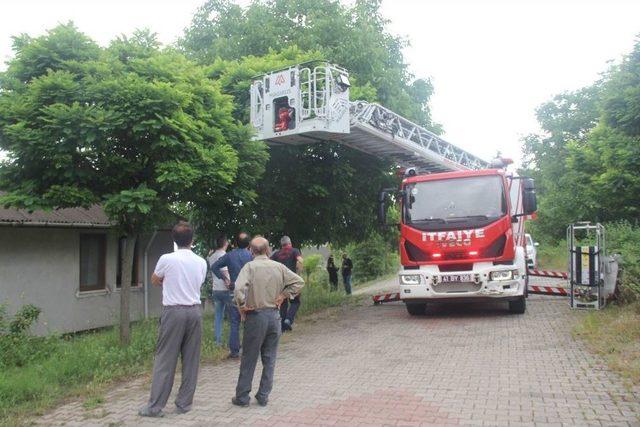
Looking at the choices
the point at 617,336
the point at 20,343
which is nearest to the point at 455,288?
the point at 617,336

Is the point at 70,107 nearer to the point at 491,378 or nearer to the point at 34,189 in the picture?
the point at 34,189

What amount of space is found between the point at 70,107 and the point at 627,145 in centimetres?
1228

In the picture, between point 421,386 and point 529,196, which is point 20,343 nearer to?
point 421,386

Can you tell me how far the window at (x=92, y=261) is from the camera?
13.5 m

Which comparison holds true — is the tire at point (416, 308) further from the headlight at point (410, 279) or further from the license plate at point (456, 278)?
the license plate at point (456, 278)

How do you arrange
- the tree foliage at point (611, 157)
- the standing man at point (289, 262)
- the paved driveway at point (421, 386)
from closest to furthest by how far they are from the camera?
the paved driveway at point (421, 386), the standing man at point (289, 262), the tree foliage at point (611, 157)

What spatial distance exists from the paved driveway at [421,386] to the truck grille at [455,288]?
0.98 metres

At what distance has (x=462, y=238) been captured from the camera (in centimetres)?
1105

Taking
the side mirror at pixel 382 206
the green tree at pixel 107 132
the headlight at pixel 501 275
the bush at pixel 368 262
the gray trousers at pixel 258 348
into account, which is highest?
the green tree at pixel 107 132

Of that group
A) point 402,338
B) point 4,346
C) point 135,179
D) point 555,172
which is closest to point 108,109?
point 135,179

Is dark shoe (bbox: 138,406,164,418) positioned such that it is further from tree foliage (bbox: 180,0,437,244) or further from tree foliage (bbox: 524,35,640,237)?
tree foliage (bbox: 524,35,640,237)

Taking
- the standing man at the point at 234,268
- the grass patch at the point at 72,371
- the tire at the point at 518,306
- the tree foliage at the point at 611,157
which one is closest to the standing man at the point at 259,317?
the grass patch at the point at 72,371

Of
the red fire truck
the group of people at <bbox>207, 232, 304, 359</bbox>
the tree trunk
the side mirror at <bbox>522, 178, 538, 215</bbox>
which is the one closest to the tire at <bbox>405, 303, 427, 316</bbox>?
the red fire truck

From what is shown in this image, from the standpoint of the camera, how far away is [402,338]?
956cm
